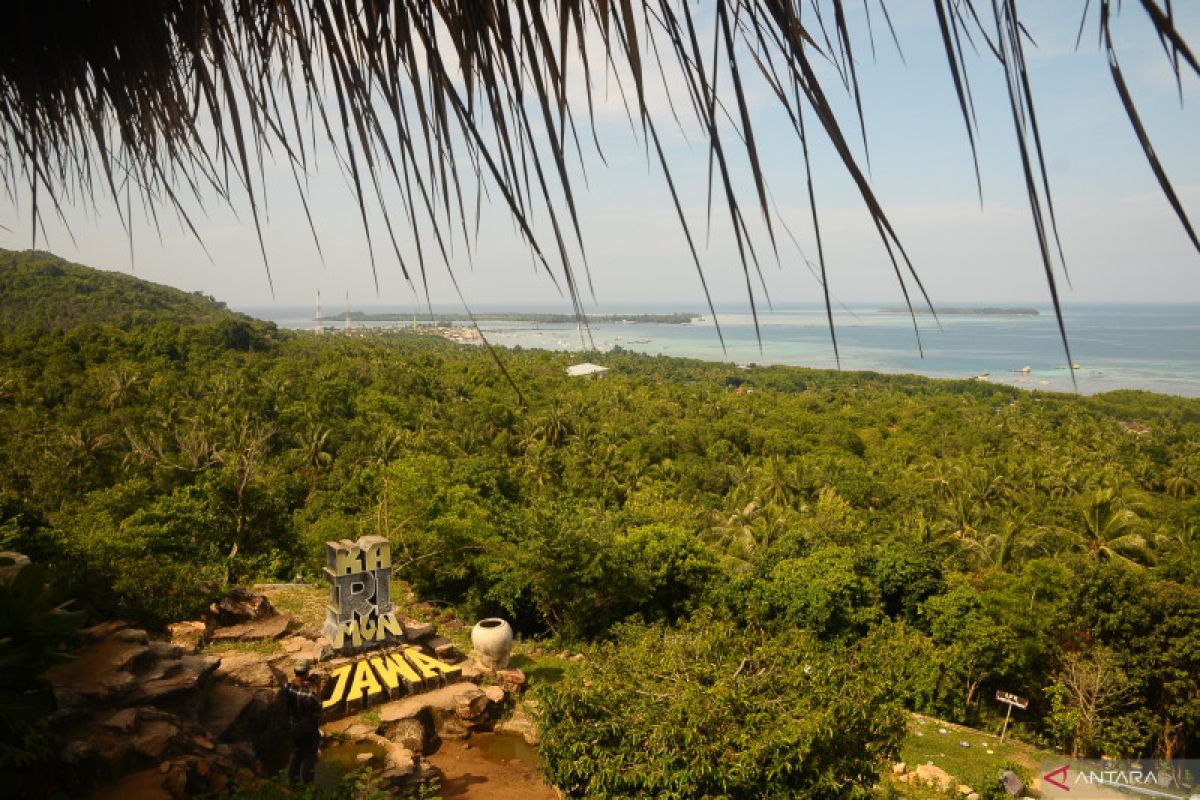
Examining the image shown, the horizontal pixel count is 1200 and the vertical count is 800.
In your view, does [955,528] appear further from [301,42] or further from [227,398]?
[227,398]

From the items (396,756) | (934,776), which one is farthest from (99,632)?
(934,776)

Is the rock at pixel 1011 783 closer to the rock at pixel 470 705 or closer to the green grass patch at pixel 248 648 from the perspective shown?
the rock at pixel 470 705

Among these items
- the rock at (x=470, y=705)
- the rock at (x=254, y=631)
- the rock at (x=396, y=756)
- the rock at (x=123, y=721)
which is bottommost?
the rock at (x=470, y=705)

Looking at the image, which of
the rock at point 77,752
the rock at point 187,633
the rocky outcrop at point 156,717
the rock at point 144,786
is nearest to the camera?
the rock at point 77,752

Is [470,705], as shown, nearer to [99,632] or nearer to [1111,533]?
[99,632]

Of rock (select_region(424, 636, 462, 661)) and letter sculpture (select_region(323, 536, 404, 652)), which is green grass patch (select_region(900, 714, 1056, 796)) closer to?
rock (select_region(424, 636, 462, 661))

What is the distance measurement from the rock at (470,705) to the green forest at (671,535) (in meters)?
1.97

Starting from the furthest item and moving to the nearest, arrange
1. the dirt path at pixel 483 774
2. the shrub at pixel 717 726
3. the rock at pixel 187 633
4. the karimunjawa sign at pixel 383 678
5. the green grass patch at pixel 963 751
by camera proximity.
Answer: the green grass patch at pixel 963 751, the rock at pixel 187 633, the karimunjawa sign at pixel 383 678, the dirt path at pixel 483 774, the shrub at pixel 717 726

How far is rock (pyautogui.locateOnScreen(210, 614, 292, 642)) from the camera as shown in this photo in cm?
848

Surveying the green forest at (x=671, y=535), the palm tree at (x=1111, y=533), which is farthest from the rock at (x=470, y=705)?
the palm tree at (x=1111, y=533)

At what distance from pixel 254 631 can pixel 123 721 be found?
3.98 meters

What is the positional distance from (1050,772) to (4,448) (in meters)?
21.0

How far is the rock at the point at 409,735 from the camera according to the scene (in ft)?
22.7

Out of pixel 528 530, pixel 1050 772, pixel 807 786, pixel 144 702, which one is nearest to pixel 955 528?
pixel 1050 772
